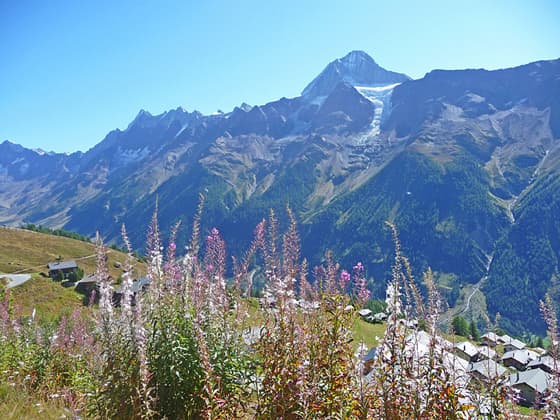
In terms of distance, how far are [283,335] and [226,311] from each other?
1.17m

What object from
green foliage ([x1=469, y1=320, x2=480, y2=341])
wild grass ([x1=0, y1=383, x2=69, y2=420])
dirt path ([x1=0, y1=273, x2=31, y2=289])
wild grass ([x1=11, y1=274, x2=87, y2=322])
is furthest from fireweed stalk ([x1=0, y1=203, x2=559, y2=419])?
green foliage ([x1=469, y1=320, x2=480, y2=341])

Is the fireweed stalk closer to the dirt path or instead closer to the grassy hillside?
the dirt path

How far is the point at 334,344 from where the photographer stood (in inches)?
209

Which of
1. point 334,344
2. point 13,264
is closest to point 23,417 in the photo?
point 334,344

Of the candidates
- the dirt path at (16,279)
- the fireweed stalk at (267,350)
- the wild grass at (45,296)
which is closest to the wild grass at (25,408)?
the fireweed stalk at (267,350)

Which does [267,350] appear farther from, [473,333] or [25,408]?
[473,333]

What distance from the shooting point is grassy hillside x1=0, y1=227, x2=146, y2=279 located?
104m

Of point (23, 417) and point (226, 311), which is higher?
point (226, 311)

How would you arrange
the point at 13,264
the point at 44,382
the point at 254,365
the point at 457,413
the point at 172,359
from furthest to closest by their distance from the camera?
1. the point at 13,264
2. the point at 44,382
3. the point at 254,365
4. the point at 172,359
5. the point at 457,413

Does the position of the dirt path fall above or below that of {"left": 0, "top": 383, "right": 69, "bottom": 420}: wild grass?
below

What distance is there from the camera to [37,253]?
392 feet

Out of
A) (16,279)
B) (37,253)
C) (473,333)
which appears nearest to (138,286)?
(16,279)

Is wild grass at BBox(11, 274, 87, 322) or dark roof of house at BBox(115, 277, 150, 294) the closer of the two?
dark roof of house at BBox(115, 277, 150, 294)

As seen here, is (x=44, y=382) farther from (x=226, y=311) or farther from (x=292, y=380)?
(x=292, y=380)
